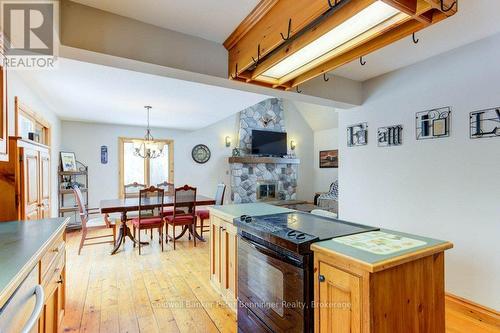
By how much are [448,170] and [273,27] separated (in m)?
2.08

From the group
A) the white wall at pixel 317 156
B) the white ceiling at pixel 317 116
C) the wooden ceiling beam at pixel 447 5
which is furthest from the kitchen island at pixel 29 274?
the white wall at pixel 317 156

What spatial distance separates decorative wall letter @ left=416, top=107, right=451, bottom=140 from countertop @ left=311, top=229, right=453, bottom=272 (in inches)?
59.7

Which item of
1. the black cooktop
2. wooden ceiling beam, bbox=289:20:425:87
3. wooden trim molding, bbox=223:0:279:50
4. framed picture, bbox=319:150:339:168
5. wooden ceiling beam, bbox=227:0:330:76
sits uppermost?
wooden trim molding, bbox=223:0:279:50

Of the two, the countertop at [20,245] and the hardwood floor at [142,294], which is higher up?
the countertop at [20,245]

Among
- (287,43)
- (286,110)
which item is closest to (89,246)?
(287,43)

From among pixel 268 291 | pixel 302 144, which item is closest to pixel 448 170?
pixel 268 291

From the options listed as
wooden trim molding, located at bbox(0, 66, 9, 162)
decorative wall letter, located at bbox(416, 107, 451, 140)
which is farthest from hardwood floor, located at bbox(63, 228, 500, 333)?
decorative wall letter, located at bbox(416, 107, 451, 140)

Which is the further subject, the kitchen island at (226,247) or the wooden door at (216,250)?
the wooden door at (216,250)

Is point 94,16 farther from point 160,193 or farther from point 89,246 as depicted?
point 89,246

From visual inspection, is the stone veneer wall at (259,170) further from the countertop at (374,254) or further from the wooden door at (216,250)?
the countertop at (374,254)

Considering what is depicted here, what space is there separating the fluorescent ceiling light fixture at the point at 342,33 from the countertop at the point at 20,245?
163 cm

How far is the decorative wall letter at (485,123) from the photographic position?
2053 mm

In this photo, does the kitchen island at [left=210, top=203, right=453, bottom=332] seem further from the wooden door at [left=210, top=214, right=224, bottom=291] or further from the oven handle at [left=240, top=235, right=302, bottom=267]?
the wooden door at [left=210, top=214, right=224, bottom=291]

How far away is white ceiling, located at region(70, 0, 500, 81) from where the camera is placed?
1610 mm
